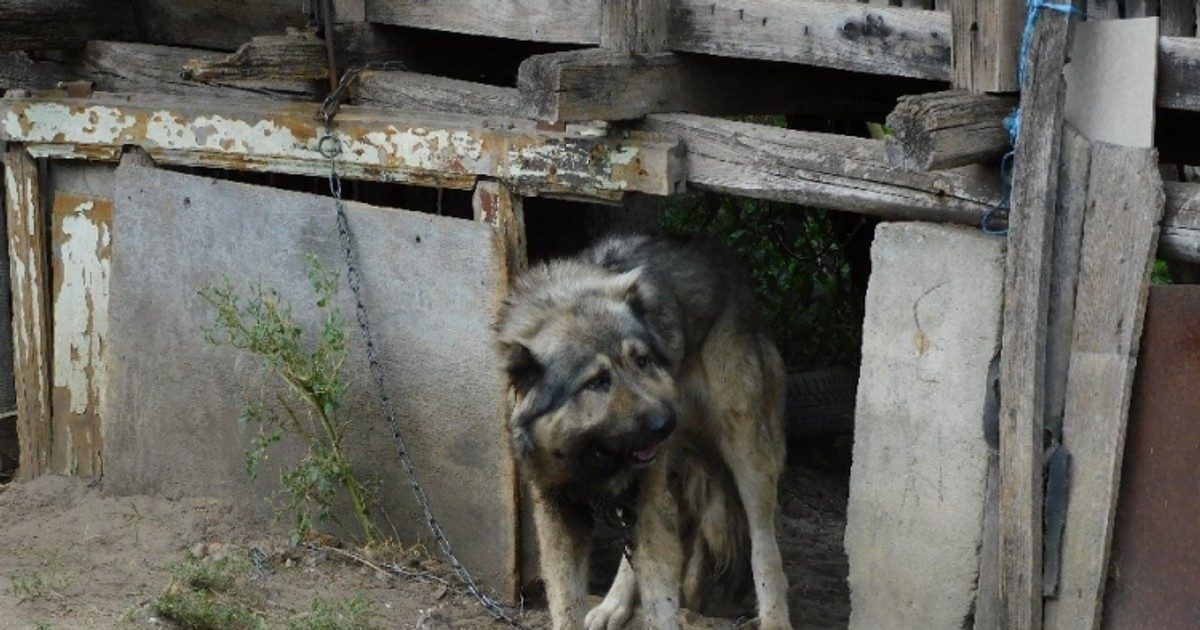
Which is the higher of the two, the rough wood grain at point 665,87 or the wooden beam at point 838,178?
the rough wood grain at point 665,87

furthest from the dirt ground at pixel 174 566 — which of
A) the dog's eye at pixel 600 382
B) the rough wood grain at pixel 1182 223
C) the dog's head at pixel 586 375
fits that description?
the rough wood grain at pixel 1182 223

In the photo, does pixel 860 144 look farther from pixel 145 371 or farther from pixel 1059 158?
pixel 145 371

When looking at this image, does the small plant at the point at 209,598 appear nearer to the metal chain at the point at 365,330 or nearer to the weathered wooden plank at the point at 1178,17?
the metal chain at the point at 365,330

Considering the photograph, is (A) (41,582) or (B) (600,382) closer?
(B) (600,382)

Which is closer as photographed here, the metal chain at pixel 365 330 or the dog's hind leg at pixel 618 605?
the dog's hind leg at pixel 618 605

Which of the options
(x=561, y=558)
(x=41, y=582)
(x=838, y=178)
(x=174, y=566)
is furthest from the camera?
(x=174, y=566)

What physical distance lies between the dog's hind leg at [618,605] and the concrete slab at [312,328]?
419 millimetres

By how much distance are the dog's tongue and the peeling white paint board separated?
1909 millimetres

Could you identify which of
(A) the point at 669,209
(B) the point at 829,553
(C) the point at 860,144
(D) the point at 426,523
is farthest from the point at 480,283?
(A) the point at 669,209

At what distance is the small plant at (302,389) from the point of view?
749cm

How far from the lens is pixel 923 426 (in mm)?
6156

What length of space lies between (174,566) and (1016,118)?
13.1 feet

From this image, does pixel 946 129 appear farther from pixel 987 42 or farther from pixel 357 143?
pixel 357 143

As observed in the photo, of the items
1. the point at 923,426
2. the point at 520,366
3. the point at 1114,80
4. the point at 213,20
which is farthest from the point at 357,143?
the point at 1114,80
